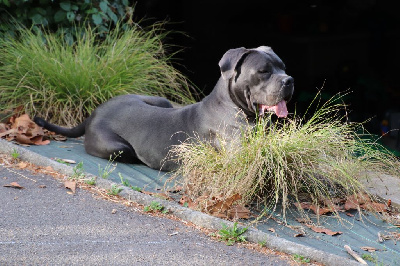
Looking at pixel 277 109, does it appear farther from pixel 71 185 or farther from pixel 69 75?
pixel 69 75

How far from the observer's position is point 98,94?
25.3 feet

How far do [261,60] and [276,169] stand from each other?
103cm

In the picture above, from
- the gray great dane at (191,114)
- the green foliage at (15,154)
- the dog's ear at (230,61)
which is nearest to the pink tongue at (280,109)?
the gray great dane at (191,114)

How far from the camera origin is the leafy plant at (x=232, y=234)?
14.7 feet

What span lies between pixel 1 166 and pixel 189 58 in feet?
15.9

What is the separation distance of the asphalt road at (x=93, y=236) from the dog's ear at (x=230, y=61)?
1502 millimetres

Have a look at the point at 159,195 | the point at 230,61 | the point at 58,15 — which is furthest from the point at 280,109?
the point at 58,15

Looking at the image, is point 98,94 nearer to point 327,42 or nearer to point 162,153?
point 162,153

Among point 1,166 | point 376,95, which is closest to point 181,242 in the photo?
point 1,166

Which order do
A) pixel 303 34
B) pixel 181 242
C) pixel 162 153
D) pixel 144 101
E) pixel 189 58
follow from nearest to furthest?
pixel 181 242 → pixel 162 153 → pixel 144 101 → pixel 303 34 → pixel 189 58

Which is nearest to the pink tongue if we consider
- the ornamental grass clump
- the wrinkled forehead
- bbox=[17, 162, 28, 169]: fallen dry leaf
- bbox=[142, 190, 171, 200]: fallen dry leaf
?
the ornamental grass clump

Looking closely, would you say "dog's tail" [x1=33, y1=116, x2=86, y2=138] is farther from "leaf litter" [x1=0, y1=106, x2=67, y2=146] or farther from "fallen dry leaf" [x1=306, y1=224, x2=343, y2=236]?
"fallen dry leaf" [x1=306, y1=224, x2=343, y2=236]

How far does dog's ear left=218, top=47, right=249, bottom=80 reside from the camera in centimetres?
572

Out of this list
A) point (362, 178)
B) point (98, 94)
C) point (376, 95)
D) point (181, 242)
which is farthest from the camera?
point (376, 95)
